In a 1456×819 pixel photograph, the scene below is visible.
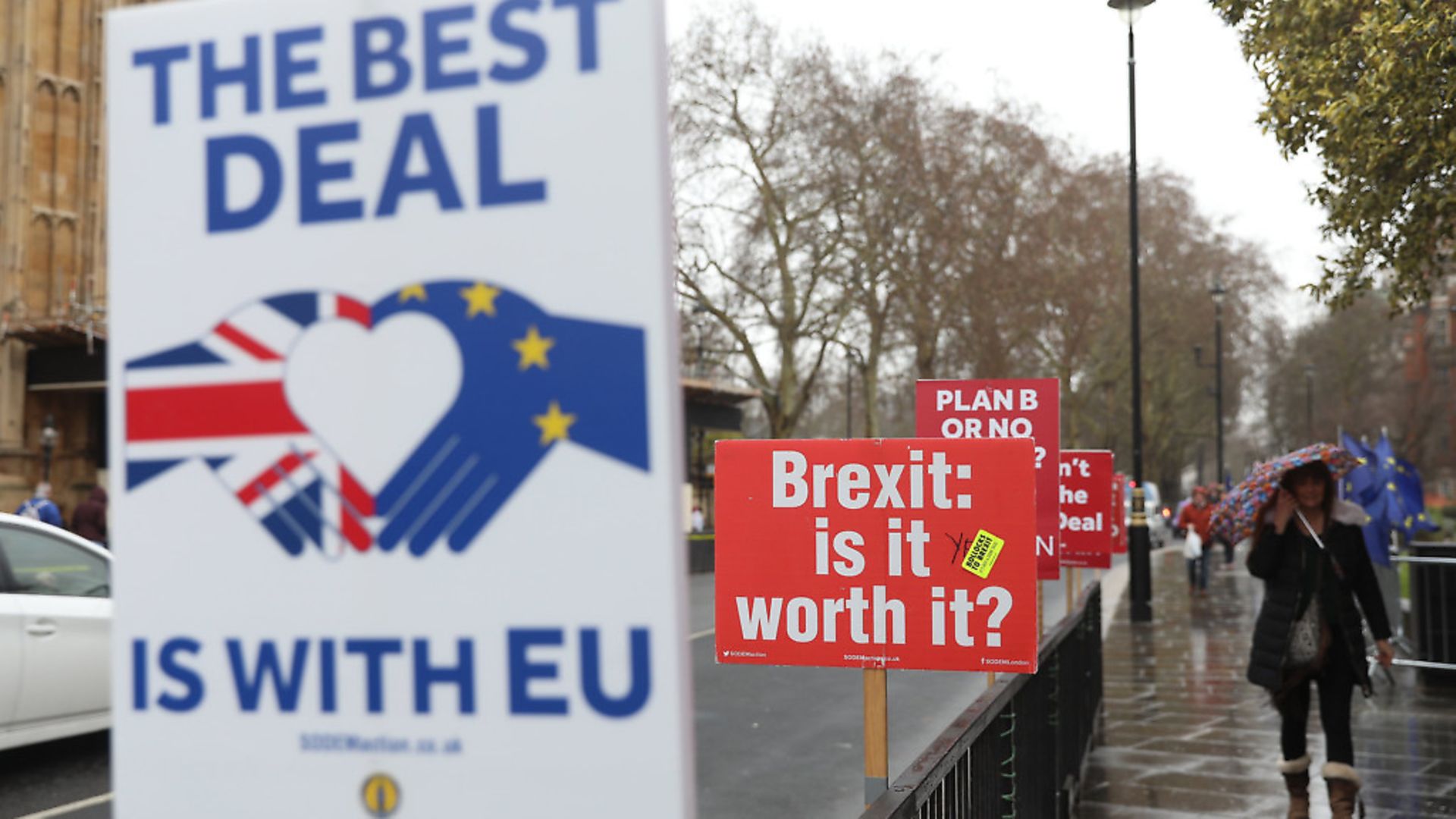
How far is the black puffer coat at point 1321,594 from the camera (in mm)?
5973

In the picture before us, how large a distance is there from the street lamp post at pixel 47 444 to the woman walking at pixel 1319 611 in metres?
29.1

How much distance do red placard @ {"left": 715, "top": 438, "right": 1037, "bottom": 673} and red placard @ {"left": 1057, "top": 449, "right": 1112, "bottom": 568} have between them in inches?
216

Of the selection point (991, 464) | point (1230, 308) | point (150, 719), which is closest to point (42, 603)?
point (991, 464)

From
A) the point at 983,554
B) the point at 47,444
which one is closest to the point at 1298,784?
A: the point at 983,554

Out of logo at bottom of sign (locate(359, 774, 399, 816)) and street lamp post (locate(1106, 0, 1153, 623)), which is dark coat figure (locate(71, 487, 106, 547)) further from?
logo at bottom of sign (locate(359, 774, 399, 816))

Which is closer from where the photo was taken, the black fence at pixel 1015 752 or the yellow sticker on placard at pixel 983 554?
the black fence at pixel 1015 752

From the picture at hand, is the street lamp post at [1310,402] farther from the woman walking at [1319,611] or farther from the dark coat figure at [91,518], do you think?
the woman walking at [1319,611]

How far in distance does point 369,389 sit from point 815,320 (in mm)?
32065

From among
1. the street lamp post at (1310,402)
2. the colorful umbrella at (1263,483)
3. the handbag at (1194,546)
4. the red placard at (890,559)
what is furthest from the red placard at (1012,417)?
the street lamp post at (1310,402)

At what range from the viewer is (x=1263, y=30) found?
10625 mm

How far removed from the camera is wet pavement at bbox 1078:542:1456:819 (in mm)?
7066

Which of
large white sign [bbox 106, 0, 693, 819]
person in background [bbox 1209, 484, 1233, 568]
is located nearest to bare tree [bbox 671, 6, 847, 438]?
person in background [bbox 1209, 484, 1233, 568]

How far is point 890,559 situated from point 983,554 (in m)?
0.31

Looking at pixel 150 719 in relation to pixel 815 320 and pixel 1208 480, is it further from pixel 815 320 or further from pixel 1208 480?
pixel 1208 480
